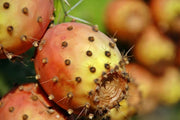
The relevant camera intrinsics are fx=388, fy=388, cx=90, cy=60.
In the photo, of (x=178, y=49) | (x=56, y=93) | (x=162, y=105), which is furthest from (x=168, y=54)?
(x=56, y=93)

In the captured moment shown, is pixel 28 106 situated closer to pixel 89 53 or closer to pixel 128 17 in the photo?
pixel 89 53

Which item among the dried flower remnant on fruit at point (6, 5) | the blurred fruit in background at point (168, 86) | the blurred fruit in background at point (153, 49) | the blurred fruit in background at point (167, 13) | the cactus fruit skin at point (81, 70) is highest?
the dried flower remnant on fruit at point (6, 5)

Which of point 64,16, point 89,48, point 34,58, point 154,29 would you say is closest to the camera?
point 89,48

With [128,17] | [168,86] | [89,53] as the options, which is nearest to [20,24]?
[89,53]

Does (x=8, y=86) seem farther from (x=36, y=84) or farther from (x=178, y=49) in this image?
(x=178, y=49)

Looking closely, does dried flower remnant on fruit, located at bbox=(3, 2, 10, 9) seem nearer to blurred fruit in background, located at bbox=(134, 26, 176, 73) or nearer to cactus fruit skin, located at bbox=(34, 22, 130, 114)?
cactus fruit skin, located at bbox=(34, 22, 130, 114)

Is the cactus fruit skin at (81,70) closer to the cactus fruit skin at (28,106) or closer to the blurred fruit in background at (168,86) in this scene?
the cactus fruit skin at (28,106)

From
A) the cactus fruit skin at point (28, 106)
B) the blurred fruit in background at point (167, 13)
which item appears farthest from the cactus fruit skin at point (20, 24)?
the blurred fruit in background at point (167, 13)
